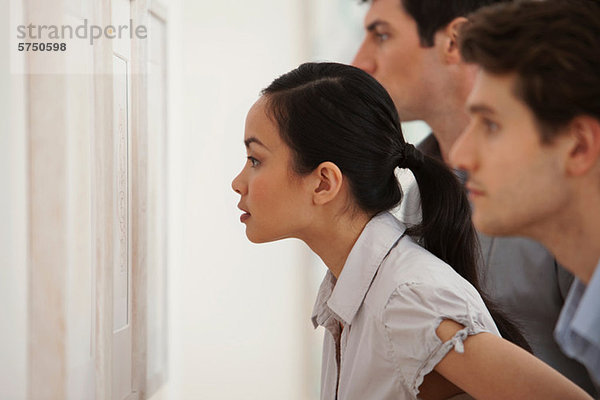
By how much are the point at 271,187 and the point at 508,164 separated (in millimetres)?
622

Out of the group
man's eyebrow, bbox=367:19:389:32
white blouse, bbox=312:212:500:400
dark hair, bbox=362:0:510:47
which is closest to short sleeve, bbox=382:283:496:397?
white blouse, bbox=312:212:500:400

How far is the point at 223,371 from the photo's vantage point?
2.54m

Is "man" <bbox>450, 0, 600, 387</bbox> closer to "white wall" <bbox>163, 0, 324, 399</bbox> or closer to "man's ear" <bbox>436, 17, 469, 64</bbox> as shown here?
"man's ear" <bbox>436, 17, 469, 64</bbox>

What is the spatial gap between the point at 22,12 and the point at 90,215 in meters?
0.39

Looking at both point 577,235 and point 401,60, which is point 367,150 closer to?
point 577,235

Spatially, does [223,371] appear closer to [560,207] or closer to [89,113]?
[89,113]

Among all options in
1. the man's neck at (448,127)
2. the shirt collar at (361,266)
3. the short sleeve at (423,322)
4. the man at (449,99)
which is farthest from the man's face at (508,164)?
the man's neck at (448,127)

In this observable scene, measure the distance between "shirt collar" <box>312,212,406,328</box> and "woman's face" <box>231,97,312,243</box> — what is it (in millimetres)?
121

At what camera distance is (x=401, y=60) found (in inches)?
76.0

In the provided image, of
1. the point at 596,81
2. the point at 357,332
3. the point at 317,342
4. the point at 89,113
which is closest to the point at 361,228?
the point at 357,332

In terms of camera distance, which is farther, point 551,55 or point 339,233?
point 339,233

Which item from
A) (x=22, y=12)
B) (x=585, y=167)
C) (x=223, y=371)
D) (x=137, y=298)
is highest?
(x=22, y=12)

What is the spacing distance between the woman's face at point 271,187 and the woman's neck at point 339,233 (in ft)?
0.12

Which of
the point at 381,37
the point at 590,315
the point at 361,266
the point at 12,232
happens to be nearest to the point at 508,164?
the point at 590,315
